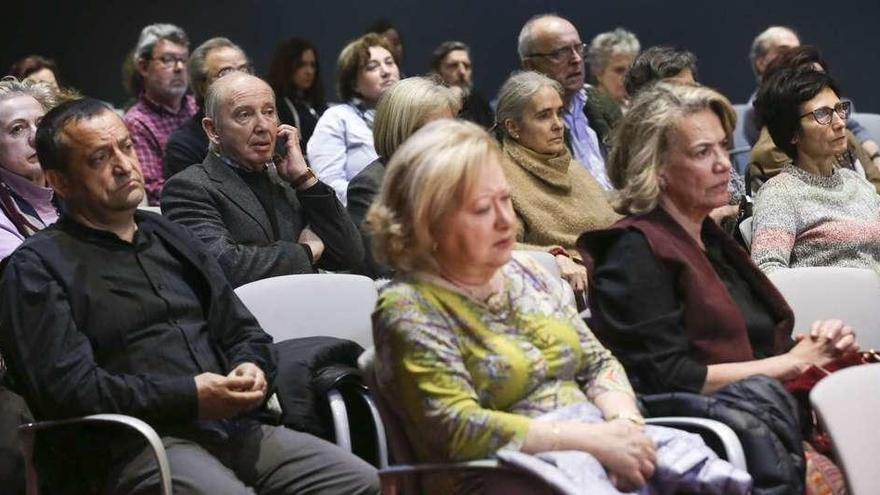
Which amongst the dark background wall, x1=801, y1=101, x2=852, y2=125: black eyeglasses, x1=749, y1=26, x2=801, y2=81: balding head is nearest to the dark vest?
x1=801, y1=101, x2=852, y2=125: black eyeglasses

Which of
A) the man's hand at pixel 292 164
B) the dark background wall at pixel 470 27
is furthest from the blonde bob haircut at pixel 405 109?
the dark background wall at pixel 470 27

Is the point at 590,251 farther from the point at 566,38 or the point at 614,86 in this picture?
the point at 614,86

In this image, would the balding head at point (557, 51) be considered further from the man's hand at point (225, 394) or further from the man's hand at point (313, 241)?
the man's hand at point (225, 394)

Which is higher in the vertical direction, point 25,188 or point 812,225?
point 25,188

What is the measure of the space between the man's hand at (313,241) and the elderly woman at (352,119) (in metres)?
0.86

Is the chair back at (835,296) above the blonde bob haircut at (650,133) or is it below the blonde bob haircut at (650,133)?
below

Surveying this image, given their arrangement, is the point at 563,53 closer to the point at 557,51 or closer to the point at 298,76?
the point at 557,51

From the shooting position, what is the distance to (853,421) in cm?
254

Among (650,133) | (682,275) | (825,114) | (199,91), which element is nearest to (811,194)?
(825,114)

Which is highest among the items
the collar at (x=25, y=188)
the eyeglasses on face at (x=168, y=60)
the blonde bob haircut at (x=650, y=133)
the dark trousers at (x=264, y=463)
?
the blonde bob haircut at (x=650, y=133)

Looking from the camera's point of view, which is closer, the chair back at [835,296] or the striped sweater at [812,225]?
the chair back at [835,296]

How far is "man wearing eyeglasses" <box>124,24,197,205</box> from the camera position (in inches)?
223

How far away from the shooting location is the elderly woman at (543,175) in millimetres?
4352

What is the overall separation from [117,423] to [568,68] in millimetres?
3100
